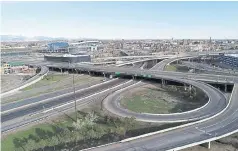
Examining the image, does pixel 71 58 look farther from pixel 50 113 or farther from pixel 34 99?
pixel 50 113

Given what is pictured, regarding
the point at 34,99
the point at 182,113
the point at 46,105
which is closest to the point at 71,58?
the point at 34,99

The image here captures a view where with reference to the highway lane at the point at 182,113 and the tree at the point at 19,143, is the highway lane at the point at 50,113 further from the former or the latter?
the tree at the point at 19,143

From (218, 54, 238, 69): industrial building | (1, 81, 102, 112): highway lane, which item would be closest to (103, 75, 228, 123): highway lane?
(1, 81, 102, 112): highway lane

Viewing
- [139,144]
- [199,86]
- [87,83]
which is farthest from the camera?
[87,83]

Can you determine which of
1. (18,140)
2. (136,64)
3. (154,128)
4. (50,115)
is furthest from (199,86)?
(136,64)

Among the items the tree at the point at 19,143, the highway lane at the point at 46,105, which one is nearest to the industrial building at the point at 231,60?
the highway lane at the point at 46,105

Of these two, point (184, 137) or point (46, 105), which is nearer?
point (184, 137)

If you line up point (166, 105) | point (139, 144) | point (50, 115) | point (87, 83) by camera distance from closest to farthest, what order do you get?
1. point (139, 144)
2. point (50, 115)
3. point (166, 105)
4. point (87, 83)

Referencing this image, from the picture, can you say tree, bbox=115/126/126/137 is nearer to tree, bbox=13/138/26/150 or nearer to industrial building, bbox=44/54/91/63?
tree, bbox=13/138/26/150

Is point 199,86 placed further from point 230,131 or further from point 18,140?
point 18,140
